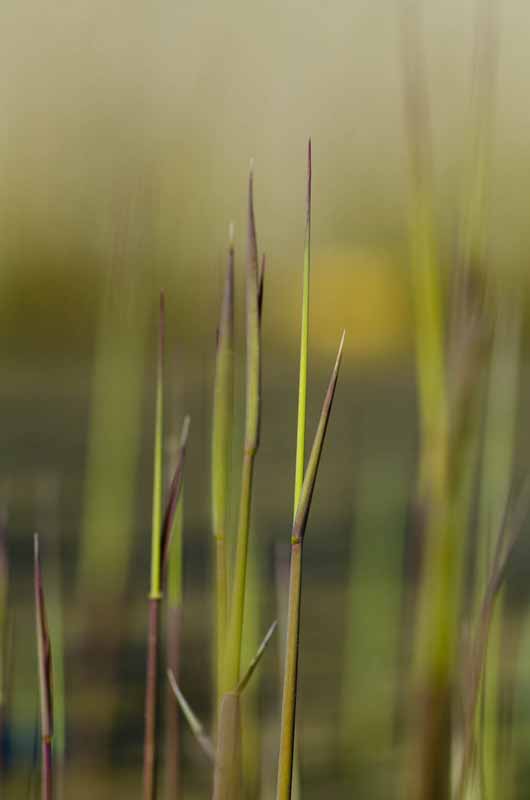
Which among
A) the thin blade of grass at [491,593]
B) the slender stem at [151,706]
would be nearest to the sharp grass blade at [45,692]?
the slender stem at [151,706]

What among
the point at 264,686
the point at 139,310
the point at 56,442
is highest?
the point at 139,310

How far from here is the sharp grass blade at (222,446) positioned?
1.13 ft

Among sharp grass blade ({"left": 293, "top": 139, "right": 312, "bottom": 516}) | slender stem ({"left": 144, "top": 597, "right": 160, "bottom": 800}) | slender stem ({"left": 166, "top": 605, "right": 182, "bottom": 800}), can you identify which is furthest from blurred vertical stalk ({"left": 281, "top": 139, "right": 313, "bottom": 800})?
slender stem ({"left": 166, "top": 605, "right": 182, "bottom": 800})

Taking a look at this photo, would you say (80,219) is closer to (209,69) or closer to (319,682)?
(209,69)

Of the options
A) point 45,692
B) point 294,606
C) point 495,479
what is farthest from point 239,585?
point 495,479

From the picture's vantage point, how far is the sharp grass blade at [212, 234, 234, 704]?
34cm

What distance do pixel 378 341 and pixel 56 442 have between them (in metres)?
1.29

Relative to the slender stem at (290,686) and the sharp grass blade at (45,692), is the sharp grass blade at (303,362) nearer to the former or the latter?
the slender stem at (290,686)

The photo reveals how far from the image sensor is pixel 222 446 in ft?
1.16

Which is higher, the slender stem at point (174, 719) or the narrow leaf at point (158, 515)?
the narrow leaf at point (158, 515)

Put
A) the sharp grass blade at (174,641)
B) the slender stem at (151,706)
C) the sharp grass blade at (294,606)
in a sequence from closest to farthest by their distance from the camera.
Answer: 1. the sharp grass blade at (294,606)
2. the slender stem at (151,706)
3. the sharp grass blade at (174,641)

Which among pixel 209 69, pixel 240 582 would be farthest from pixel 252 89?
pixel 240 582

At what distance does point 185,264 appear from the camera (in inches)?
19.5

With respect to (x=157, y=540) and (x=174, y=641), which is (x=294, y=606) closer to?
(x=157, y=540)
